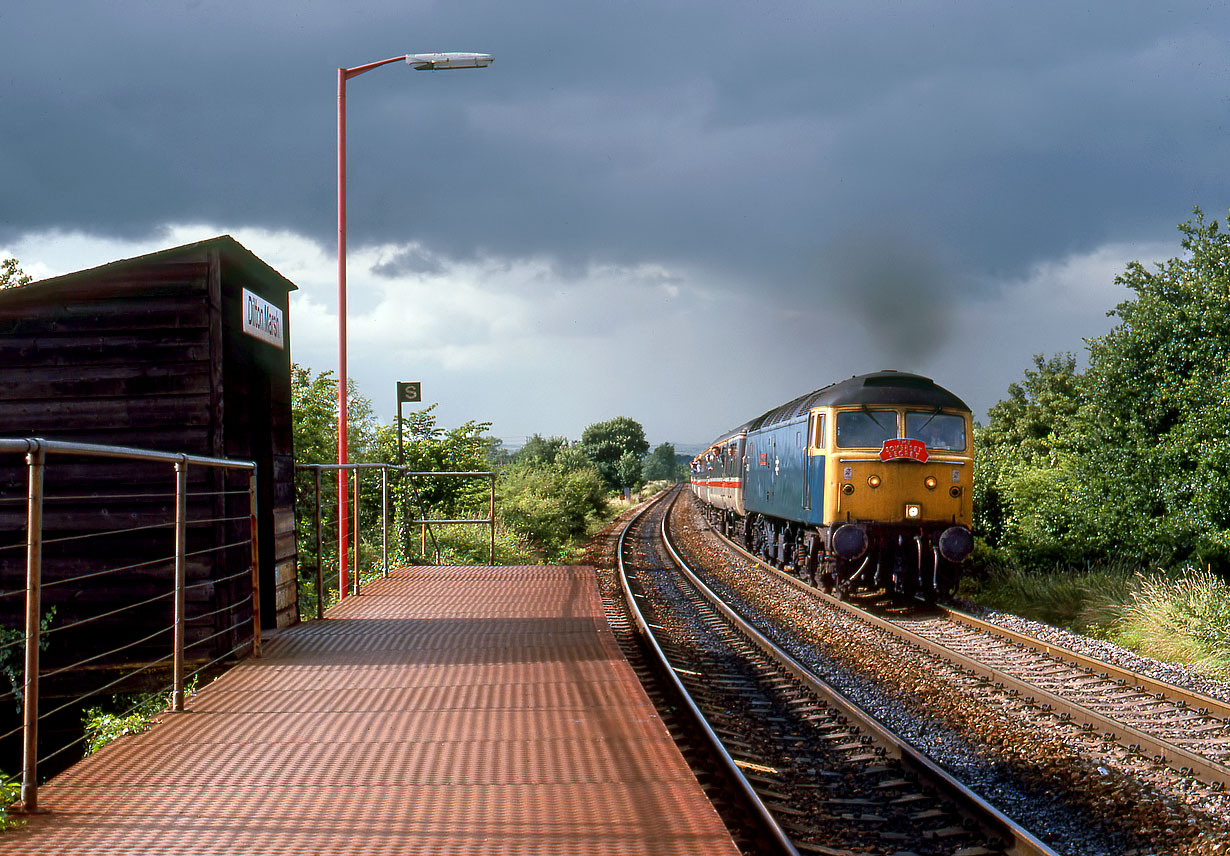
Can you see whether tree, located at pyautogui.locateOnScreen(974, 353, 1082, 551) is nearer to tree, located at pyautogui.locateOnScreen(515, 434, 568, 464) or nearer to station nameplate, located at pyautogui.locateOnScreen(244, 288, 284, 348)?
station nameplate, located at pyautogui.locateOnScreen(244, 288, 284, 348)

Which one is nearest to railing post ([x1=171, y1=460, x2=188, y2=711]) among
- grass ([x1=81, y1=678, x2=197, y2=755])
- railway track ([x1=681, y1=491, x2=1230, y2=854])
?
grass ([x1=81, y1=678, x2=197, y2=755])

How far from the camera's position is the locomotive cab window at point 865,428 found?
1252 centimetres

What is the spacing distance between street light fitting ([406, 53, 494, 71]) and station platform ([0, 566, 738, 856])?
707 centimetres

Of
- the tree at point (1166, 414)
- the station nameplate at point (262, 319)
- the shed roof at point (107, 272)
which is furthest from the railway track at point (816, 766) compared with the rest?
the tree at point (1166, 414)

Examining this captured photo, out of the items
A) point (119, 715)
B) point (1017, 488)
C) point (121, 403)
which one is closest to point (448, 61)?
point (121, 403)

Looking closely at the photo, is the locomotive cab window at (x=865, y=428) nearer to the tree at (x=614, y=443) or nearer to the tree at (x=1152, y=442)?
the tree at (x=1152, y=442)

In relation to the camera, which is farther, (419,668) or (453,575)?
(453,575)

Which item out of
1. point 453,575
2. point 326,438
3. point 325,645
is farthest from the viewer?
point 326,438

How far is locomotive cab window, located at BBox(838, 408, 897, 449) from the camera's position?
12.5 meters

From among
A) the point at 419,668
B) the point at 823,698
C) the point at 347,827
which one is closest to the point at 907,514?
the point at 823,698

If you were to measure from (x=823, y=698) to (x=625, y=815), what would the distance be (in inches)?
184

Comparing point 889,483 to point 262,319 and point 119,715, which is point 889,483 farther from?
point 119,715

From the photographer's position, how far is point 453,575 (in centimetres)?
1102

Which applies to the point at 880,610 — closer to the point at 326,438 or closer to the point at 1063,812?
the point at 1063,812
